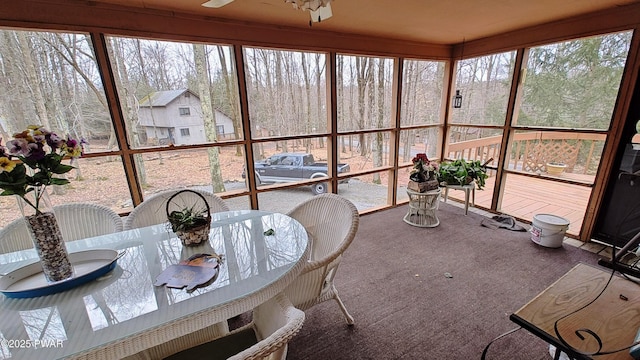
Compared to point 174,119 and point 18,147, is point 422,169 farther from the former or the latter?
point 18,147

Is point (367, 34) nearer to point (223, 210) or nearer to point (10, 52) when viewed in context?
point (223, 210)

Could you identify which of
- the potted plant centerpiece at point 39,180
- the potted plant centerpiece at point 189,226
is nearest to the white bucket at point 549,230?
the potted plant centerpiece at point 189,226

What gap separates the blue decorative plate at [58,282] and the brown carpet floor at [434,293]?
1134mm

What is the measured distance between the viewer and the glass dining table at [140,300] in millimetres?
857

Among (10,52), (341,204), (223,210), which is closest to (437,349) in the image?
(341,204)

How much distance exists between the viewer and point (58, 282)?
43.3 inches

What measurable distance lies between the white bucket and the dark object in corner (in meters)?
0.36

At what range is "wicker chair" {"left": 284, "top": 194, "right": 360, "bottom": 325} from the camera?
4.76 ft

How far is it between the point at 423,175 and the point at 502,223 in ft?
3.84

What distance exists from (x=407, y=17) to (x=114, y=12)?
8.00 feet

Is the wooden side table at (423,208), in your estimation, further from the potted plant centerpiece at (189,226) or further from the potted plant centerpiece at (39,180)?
the potted plant centerpiece at (39,180)

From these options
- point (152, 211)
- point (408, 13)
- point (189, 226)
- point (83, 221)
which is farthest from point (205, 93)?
point (408, 13)

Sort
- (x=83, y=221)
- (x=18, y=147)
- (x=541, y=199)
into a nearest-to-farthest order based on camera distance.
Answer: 1. (x=18, y=147)
2. (x=83, y=221)
3. (x=541, y=199)

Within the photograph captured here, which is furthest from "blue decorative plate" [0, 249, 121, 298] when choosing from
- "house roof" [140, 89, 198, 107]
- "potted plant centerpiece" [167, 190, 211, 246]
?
"house roof" [140, 89, 198, 107]
